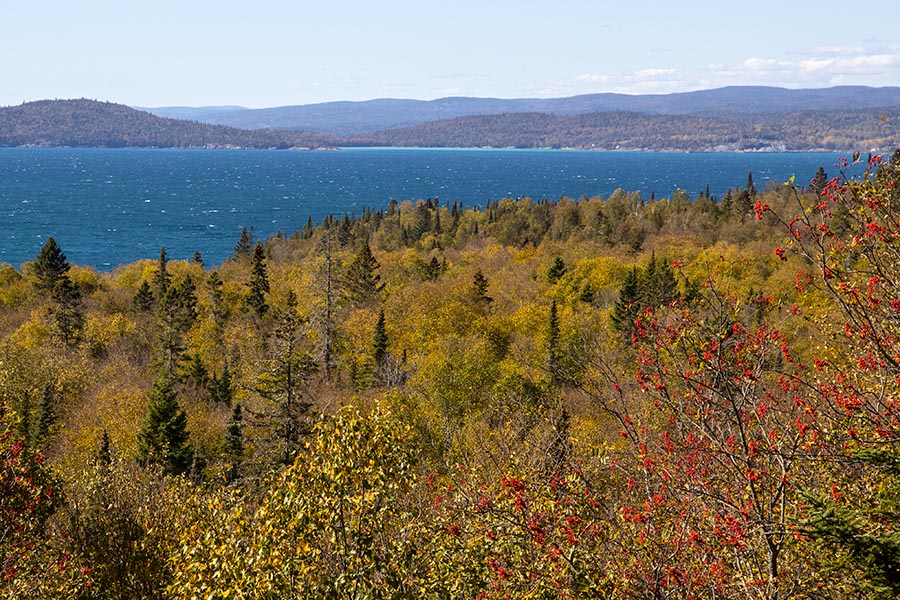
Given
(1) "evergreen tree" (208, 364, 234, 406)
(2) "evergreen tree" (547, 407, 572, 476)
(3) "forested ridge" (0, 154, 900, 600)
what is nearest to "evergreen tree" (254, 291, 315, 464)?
(3) "forested ridge" (0, 154, 900, 600)

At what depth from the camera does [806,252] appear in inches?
310

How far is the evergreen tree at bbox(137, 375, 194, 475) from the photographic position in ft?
128

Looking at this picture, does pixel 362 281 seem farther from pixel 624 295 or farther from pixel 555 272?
pixel 624 295

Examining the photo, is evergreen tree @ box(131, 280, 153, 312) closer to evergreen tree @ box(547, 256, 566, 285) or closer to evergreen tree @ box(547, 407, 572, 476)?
evergreen tree @ box(547, 256, 566, 285)

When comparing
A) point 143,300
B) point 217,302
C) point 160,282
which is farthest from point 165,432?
point 160,282

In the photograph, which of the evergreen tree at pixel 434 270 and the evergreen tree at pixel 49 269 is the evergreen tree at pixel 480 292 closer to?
the evergreen tree at pixel 434 270

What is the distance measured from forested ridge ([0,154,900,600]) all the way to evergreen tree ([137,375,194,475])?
4.8 inches

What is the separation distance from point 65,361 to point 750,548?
190ft

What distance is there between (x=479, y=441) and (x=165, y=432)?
18768 mm

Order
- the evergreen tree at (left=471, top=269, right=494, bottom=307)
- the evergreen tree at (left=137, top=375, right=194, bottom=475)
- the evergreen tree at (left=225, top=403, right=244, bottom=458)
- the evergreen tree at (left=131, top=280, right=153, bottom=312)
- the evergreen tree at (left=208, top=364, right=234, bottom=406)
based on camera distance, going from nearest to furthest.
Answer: the evergreen tree at (left=137, top=375, right=194, bottom=475)
the evergreen tree at (left=225, top=403, right=244, bottom=458)
the evergreen tree at (left=208, top=364, right=234, bottom=406)
the evergreen tree at (left=471, top=269, right=494, bottom=307)
the evergreen tree at (left=131, top=280, right=153, bottom=312)

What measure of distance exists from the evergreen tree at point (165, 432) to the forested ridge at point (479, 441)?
0.40ft

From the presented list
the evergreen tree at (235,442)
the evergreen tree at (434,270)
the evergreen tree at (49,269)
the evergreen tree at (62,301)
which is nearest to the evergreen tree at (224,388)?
the evergreen tree at (235,442)

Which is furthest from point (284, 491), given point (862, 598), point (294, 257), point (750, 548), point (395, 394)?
point (294, 257)

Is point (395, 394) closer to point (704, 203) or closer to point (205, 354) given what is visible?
point (205, 354)
